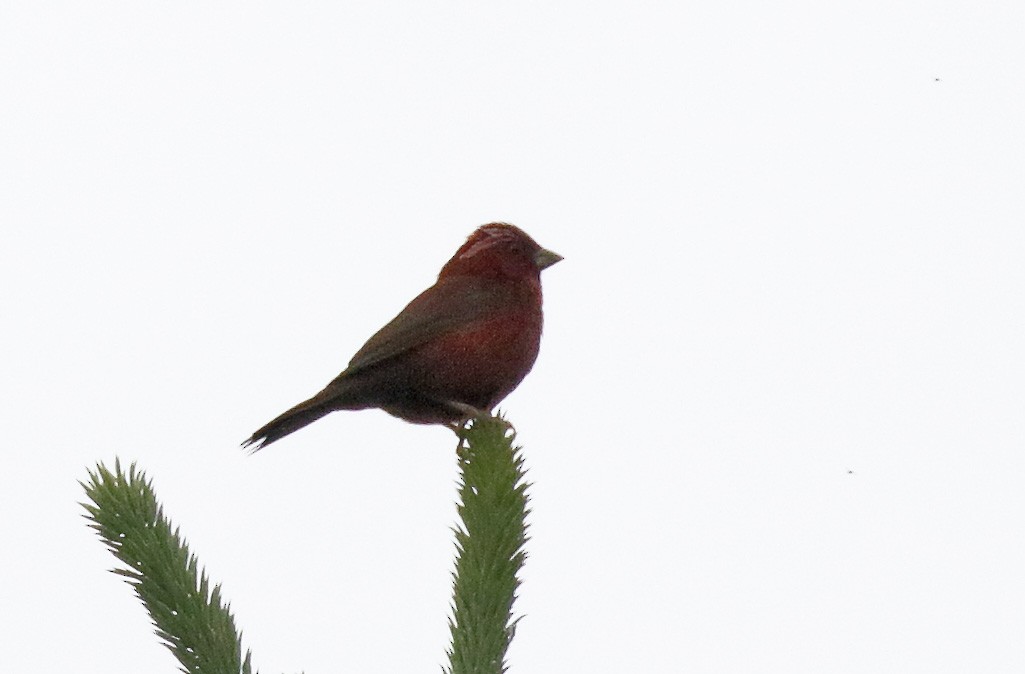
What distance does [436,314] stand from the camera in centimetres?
516

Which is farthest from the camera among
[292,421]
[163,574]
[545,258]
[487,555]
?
[545,258]

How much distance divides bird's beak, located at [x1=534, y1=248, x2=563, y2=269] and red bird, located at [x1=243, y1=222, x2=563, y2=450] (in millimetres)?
185

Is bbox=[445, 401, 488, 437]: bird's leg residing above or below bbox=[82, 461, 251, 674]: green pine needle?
above

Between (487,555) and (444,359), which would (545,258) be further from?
(487,555)

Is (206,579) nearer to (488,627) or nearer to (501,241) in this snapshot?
(488,627)

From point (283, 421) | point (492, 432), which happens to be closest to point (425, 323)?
point (283, 421)

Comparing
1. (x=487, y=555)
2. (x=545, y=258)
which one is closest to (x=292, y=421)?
(x=545, y=258)

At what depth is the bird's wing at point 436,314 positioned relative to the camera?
5066 mm

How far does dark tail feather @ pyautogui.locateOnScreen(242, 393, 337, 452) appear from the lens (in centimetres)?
473

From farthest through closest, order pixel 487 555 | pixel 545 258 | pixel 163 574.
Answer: pixel 545 258 < pixel 487 555 < pixel 163 574

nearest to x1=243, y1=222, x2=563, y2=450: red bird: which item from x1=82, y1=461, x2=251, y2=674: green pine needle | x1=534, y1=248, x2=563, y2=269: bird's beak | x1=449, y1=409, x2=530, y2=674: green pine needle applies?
x1=534, y1=248, x2=563, y2=269: bird's beak

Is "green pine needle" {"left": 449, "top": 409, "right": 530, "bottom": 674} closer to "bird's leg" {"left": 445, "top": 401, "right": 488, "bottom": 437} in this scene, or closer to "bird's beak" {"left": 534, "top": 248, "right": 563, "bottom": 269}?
"bird's leg" {"left": 445, "top": 401, "right": 488, "bottom": 437}

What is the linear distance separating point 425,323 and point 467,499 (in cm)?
219

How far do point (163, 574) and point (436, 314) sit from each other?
106 inches
